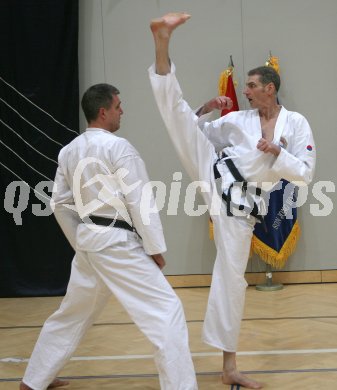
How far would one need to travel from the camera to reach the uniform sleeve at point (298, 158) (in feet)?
10.8

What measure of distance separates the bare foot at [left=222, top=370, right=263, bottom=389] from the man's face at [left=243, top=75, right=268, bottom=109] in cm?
143

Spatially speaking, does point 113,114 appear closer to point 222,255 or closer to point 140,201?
point 140,201

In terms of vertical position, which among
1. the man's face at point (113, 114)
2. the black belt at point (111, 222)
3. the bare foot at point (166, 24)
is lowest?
the black belt at point (111, 222)

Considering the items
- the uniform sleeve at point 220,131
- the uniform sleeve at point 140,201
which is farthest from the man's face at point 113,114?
the uniform sleeve at point 220,131

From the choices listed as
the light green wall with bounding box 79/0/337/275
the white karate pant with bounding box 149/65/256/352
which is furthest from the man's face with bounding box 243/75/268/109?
the light green wall with bounding box 79/0/337/275

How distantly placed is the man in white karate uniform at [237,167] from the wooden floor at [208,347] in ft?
1.02

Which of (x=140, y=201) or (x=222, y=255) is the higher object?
(x=140, y=201)

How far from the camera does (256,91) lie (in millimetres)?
3539

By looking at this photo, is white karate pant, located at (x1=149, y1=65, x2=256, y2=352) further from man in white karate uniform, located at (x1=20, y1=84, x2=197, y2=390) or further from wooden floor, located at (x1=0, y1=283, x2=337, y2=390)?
man in white karate uniform, located at (x1=20, y1=84, x2=197, y2=390)

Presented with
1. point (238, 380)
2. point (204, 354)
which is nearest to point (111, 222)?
point (238, 380)

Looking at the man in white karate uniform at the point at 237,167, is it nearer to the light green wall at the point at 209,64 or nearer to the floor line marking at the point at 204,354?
the floor line marking at the point at 204,354

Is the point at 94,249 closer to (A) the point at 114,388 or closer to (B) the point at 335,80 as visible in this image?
(A) the point at 114,388

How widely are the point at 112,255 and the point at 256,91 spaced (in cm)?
123

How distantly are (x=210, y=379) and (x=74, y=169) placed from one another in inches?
52.5
